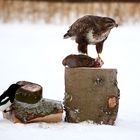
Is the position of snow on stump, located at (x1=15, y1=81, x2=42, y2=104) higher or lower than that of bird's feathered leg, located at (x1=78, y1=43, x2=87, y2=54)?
lower

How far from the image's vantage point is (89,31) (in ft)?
17.7

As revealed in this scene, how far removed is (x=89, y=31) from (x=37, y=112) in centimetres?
79

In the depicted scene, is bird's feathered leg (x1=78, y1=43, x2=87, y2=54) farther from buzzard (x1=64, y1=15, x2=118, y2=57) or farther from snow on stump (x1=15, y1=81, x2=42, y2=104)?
snow on stump (x1=15, y1=81, x2=42, y2=104)

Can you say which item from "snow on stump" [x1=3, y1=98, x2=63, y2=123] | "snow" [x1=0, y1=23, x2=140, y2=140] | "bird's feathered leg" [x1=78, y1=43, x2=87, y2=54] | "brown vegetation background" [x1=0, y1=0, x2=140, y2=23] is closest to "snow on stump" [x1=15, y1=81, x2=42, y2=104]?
"snow on stump" [x1=3, y1=98, x2=63, y2=123]

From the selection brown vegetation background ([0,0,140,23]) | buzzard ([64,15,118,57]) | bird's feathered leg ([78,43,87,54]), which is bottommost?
bird's feathered leg ([78,43,87,54])

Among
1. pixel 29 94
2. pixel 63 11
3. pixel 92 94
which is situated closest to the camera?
pixel 29 94

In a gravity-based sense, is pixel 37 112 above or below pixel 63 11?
below

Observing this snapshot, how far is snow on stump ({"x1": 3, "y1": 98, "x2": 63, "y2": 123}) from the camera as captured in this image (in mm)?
5234

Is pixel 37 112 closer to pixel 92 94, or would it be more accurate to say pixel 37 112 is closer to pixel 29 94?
pixel 29 94

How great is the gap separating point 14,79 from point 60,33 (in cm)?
377

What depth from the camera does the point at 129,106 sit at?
6711mm

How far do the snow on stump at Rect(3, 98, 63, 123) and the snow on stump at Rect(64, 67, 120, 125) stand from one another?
0.12 metres

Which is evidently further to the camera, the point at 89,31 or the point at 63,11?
the point at 63,11

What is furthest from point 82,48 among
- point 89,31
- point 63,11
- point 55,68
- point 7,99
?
point 63,11
